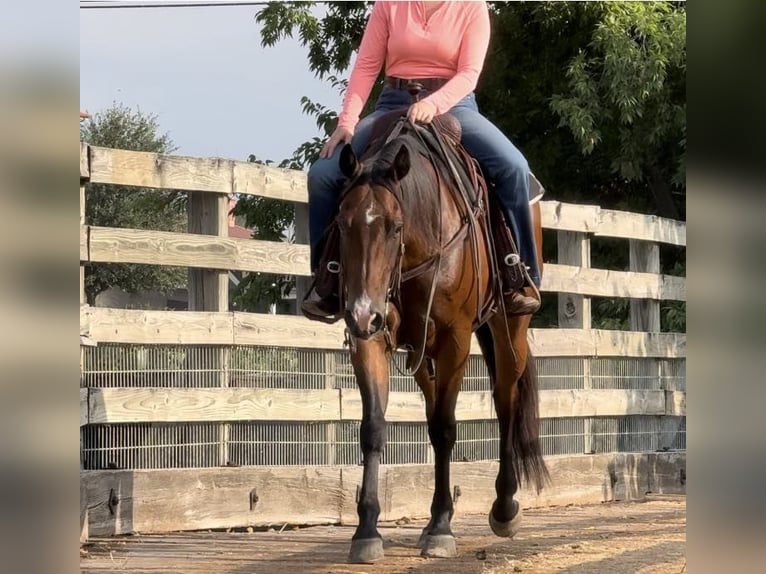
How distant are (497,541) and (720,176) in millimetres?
3714

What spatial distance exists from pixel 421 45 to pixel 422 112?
423 millimetres

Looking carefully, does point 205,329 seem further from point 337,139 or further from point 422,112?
point 422,112

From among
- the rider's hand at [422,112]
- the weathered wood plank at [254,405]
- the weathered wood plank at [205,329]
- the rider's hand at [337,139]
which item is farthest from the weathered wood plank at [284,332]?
the rider's hand at [422,112]

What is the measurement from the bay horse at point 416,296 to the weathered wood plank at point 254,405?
0.86 metres

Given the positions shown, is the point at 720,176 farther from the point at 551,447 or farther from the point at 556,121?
the point at 556,121

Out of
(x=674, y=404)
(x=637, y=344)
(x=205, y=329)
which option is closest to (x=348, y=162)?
(x=205, y=329)

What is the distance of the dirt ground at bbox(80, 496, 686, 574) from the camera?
4.41 meters

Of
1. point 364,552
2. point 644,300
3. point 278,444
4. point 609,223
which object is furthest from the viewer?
point 644,300

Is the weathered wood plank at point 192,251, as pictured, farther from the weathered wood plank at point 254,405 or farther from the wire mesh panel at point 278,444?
the wire mesh panel at point 278,444

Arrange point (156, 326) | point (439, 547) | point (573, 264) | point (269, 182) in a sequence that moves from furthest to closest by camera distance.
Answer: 1. point (573, 264)
2. point (269, 182)
3. point (156, 326)
4. point (439, 547)

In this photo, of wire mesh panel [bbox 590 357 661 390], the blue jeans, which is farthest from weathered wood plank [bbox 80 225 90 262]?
wire mesh panel [bbox 590 357 661 390]

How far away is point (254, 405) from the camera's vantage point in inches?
227

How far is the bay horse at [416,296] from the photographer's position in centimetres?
409

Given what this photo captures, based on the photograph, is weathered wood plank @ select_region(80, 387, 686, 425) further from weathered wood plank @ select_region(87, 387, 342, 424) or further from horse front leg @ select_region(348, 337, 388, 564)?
horse front leg @ select_region(348, 337, 388, 564)
